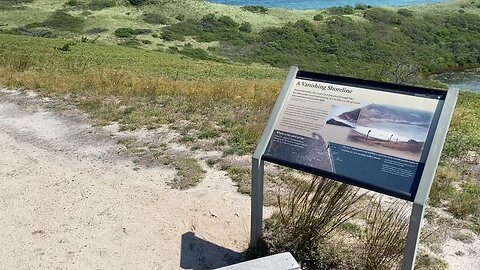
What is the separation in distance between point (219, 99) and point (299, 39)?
51.1 metres

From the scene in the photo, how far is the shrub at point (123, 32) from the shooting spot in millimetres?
53344

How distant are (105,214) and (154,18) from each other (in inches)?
2384

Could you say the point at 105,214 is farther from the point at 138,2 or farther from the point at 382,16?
the point at 382,16

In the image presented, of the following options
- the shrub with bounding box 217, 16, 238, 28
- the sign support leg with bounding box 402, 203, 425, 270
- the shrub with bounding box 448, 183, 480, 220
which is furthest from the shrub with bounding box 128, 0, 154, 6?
the sign support leg with bounding box 402, 203, 425, 270

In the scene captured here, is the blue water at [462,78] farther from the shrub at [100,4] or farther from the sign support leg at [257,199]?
the sign support leg at [257,199]

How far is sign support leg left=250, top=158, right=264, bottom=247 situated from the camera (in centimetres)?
496

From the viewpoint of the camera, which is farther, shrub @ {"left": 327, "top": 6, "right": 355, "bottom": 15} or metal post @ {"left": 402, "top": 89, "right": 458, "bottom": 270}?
shrub @ {"left": 327, "top": 6, "right": 355, "bottom": 15}

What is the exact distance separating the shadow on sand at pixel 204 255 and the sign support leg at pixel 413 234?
70.3 inches

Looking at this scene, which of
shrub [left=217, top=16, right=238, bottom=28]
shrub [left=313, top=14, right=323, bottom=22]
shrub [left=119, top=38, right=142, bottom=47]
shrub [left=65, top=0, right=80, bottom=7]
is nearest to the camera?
shrub [left=119, top=38, right=142, bottom=47]

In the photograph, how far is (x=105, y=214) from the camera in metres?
6.39

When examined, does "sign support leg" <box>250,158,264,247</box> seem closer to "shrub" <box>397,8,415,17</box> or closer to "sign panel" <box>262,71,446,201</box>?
"sign panel" <box>262,71,446,201</box>

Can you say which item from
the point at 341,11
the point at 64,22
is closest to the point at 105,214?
the point at 64,22

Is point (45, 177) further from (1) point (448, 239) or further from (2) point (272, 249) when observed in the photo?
(1) point (448, 239)

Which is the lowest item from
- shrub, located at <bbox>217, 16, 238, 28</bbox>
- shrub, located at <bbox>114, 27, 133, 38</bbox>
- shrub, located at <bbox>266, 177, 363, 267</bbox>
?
shrub, located at <bbox>217, 16, 238, 28</bbox>
